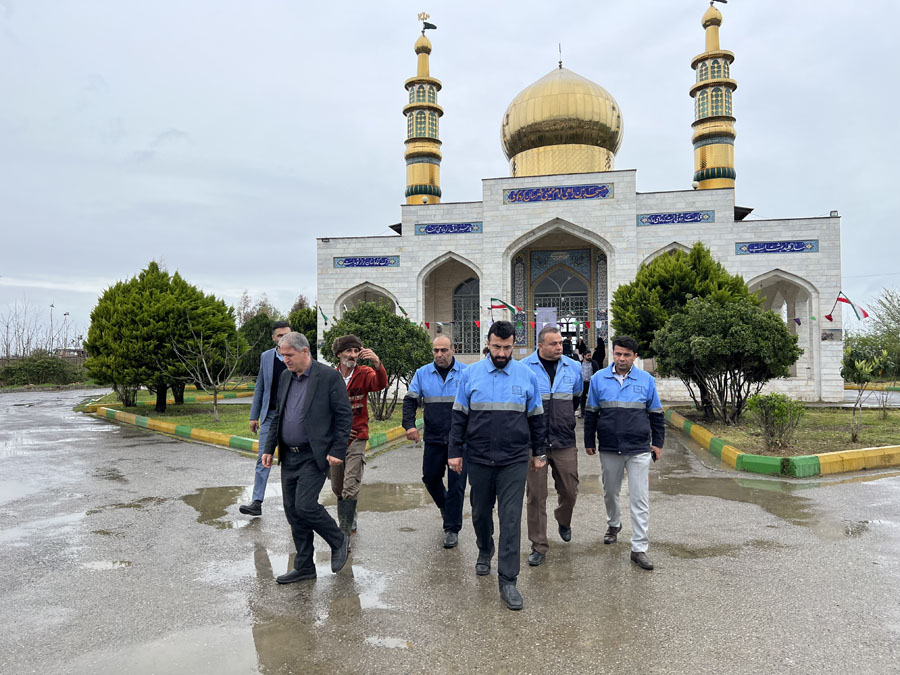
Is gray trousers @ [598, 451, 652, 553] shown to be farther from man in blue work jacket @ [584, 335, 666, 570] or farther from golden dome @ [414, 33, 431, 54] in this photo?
golden dome @ [414, 33, 431, 54]

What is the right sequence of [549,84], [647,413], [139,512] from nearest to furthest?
[647,413], [139,512], [549,84]

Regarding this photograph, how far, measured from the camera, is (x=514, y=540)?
3.42 meters

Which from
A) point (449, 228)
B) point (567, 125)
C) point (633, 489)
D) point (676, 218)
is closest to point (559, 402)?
point (633, 489)

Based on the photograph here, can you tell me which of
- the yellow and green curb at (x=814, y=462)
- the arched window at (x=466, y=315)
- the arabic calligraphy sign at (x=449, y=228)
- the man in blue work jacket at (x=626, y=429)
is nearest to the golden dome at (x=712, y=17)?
the arabic calligraphy sign at (x=449, y=228)

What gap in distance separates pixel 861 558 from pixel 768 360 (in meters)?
5.66

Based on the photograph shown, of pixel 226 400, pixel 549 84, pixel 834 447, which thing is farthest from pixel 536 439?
pixel 549 84

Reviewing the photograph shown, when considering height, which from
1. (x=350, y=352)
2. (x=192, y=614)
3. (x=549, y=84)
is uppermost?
(x=549, y=84)

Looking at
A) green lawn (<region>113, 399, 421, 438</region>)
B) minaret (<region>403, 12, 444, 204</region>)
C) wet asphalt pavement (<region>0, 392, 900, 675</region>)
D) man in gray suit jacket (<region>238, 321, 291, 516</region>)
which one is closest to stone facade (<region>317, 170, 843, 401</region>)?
minaret (<region>403, 12, 444, 204</region>)

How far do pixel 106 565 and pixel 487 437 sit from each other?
8.81 ft

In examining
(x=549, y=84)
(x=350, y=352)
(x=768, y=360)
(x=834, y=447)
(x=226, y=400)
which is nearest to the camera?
(x=350, y=352)

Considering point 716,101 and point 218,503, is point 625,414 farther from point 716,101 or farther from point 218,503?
point 716,101

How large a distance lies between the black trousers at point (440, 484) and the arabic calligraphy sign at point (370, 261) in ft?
51.4

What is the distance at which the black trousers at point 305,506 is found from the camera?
12.1 ft

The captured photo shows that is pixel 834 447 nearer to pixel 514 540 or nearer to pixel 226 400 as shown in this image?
pixel 514 540
